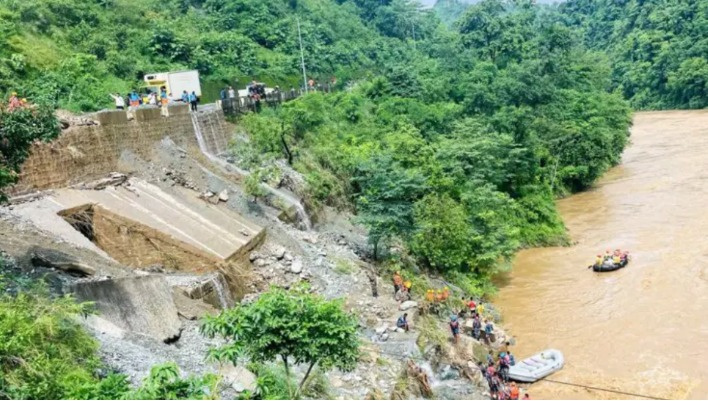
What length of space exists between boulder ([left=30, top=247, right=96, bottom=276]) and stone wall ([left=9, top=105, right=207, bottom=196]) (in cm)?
319

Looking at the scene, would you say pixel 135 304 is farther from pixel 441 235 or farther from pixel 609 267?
pixel 609 267

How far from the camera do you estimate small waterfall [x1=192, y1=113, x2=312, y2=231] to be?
927 inches

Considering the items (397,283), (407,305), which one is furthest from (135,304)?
(397,283)

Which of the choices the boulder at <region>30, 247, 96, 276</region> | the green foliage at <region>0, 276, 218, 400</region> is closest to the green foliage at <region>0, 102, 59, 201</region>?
the boulder at <region>30, 247, 96, 276</region>

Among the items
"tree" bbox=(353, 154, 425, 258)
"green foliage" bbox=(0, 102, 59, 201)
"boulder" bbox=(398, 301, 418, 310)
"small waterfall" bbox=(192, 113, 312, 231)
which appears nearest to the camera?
"green foliage" bbox=(0, 102, 59, 201)

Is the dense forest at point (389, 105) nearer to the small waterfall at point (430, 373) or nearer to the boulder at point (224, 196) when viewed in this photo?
the boulder at point (224, 196)

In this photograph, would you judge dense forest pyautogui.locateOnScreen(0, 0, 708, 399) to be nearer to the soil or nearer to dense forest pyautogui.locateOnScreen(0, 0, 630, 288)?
dense forest pyautogui.locateOnScreen(0, 0, 630, 288)

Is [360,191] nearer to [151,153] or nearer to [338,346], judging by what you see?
[151,153]

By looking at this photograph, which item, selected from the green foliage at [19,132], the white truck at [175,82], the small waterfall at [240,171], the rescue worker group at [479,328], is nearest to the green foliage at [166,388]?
the green foliage at [19,132]

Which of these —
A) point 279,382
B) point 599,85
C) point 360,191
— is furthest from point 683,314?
point 599,85

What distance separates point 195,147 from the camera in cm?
2419

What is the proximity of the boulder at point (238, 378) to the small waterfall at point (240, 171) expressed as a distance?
10.7 m

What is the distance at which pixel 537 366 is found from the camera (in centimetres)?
1917

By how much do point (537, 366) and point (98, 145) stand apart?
48.4ft
